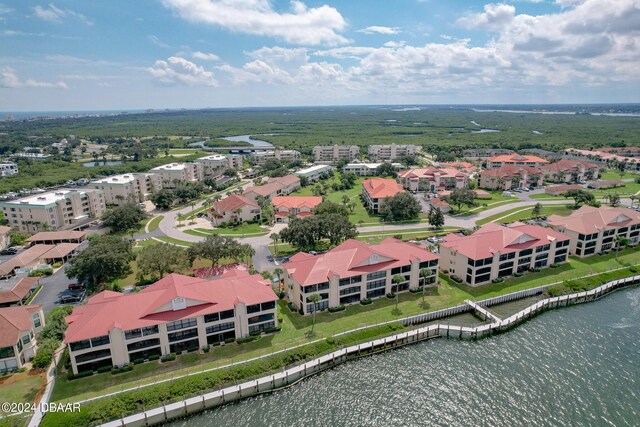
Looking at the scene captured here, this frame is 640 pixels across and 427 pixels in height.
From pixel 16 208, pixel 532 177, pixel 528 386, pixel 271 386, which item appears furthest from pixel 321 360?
pixel 532 177

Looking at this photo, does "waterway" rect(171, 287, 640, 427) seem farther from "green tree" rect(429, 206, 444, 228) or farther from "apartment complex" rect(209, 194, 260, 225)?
"apartment complex" rect(209, 194, 260, 225)

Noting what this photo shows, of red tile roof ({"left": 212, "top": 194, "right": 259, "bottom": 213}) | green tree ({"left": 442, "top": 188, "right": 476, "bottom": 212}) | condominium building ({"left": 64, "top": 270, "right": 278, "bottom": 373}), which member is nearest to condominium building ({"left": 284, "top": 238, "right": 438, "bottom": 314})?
condominium building ({"left": 64, "top": 270, "right": 278, "bottom": 373})

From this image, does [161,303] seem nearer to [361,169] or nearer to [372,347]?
[372,347]

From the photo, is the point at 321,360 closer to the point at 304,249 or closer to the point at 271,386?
the point at 271,386

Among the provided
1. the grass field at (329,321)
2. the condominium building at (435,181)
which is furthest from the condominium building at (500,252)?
the condominium building at (435,181)

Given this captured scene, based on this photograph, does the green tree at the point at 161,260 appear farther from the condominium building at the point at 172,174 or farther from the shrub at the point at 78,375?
the condominium building at the point at 172,174
